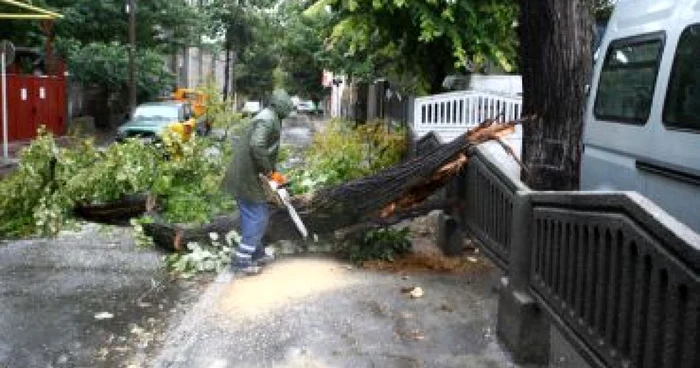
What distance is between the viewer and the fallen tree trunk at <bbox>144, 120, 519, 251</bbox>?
731 cm

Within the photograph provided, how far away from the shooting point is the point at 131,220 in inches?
398

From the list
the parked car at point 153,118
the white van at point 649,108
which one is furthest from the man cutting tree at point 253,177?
the parked car at point 153,118

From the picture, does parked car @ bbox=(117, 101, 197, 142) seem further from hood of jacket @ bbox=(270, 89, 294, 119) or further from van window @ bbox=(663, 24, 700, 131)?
van window @ bbox=(663, 24, 700, 131)

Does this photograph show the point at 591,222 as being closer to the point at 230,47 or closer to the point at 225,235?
the point at 225,235

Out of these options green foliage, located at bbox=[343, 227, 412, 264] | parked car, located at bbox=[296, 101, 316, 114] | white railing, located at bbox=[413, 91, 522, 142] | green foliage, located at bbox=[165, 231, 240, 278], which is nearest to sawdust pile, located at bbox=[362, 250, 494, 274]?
green foliage, located at bbox=[343, 227, 412, 264]

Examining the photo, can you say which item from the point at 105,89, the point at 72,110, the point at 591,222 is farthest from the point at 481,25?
the point at 105,89

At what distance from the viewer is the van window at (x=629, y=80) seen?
6.38 m

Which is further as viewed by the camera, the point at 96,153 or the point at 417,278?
the point at 96,153

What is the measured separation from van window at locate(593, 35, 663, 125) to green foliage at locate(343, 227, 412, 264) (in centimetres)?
210

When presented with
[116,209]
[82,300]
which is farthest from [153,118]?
[82,300]

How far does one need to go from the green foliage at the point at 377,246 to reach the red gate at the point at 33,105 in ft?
60.3

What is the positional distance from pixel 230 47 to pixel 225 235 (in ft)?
151

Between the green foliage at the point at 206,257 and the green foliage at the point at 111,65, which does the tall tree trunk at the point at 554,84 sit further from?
the green foliage at the point at 111,65

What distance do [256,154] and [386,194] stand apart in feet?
3.88
